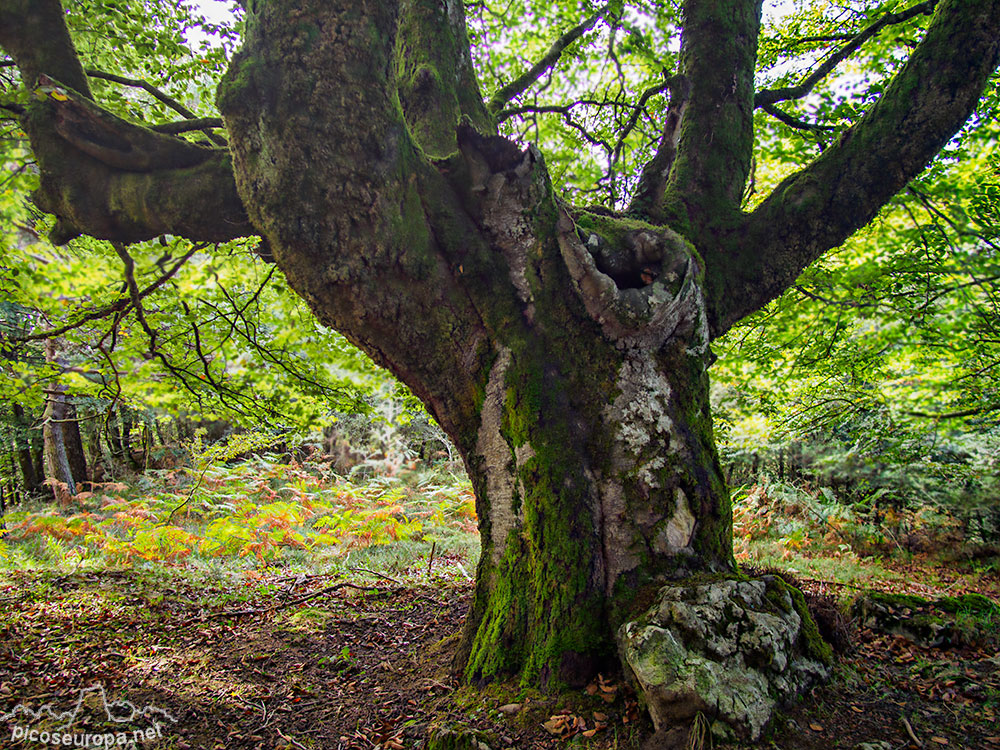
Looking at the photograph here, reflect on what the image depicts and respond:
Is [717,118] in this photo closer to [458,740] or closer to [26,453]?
[458,740]

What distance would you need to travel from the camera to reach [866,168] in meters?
3.15

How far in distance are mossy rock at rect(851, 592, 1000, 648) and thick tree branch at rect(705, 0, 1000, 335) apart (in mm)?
2429

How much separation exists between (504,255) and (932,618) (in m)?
3.93

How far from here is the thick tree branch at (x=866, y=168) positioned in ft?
9.61

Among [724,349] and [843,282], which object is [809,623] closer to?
[843,282]

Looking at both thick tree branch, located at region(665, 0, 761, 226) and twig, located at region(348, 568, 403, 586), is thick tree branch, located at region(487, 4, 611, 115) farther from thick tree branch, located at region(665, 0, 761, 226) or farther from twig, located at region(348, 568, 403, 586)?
twig, located at region(348, 568, 403, 586)

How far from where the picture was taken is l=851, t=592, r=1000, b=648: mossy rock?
3.21 meters

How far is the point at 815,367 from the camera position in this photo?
5301 millimetres

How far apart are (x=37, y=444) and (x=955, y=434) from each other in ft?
66.7

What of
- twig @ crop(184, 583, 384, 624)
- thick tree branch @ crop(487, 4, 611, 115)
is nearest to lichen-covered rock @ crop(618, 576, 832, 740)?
twig @ crop(184, 583, 384, 624)

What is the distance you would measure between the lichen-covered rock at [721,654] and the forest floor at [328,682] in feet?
Result: 0.45

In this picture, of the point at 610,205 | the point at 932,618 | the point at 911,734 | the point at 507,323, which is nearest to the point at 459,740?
the point at 911,734

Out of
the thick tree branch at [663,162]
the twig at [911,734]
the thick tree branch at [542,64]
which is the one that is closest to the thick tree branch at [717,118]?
the thick tree branch at [663,162]

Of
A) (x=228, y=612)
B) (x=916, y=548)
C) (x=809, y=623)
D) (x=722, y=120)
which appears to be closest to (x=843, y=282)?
(x=722, y=120)
